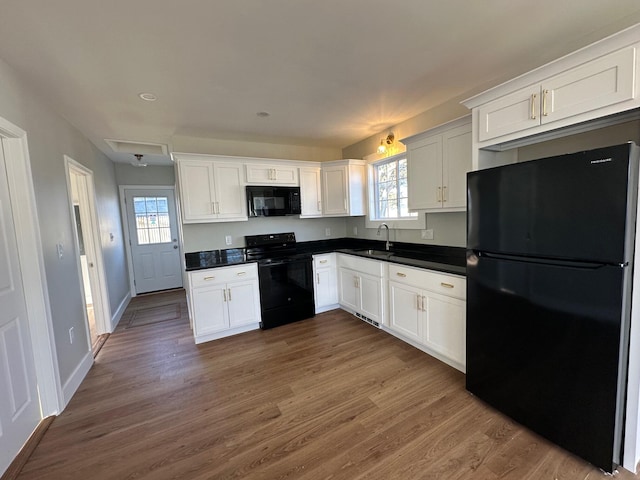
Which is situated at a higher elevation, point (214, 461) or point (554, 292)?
point (554, 292)

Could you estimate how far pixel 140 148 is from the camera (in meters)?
4.19

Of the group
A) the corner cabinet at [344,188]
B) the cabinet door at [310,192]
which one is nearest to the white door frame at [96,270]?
the cabinet door at [310,192]

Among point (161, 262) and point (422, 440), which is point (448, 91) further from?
point (161, 262)

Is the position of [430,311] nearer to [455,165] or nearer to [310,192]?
[455,165]

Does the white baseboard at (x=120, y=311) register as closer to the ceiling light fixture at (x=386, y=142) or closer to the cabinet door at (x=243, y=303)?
the cabinet door at (x=243, y=303)

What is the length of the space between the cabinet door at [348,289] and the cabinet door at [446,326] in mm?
1132

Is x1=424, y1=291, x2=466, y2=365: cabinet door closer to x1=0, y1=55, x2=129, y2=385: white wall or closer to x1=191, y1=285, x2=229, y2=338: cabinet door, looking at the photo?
x1=191, y1=285, x2=229, y2=338: cabinet door

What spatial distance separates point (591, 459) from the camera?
147cm

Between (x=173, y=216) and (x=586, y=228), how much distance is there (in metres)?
5.99

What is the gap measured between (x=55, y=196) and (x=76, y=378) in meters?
1.60

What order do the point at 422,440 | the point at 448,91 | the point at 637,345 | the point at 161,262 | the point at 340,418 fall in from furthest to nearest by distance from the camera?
the point at 161,262 → the point at 448,91 → the point at 340,418 → the point at 422,440 → the point at 637,345

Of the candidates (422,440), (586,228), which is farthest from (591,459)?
(586,228)

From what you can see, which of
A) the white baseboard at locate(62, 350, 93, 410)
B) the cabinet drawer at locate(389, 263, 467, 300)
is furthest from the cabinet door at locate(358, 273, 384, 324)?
the white baseboard at locate(62, 350, 93, 410)

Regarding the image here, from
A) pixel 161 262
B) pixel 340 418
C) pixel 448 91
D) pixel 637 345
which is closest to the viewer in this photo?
pixel 637 345
